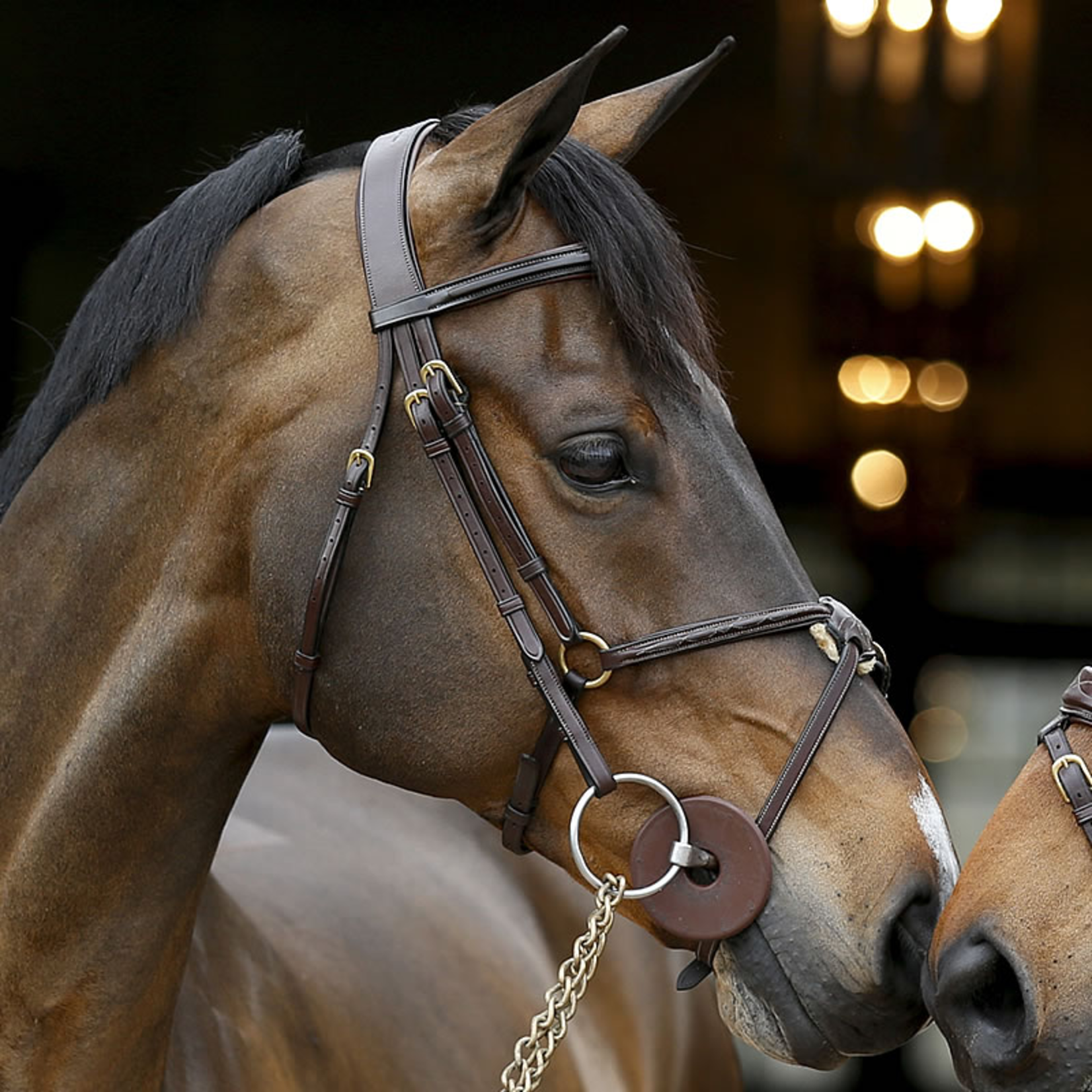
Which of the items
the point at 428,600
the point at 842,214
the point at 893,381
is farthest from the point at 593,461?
the point at 893,381

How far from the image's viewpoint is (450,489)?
65.1 inches

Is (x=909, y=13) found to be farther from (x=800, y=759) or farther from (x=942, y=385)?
(x=800, y=759)

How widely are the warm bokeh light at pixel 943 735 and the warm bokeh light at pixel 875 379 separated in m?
2.66

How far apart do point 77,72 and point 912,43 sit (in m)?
3.05

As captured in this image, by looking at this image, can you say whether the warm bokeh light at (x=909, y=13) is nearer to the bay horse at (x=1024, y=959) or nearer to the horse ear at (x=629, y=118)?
the horse ear at (x=629, y=118)

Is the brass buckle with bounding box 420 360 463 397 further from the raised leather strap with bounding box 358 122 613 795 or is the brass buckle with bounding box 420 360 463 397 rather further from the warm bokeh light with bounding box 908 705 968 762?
the warm bokeh light with bounding box 908 705 968 762

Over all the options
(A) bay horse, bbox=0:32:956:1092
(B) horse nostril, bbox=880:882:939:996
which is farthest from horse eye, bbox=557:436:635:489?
(B) horse nostril, bbox=880:882:939:996

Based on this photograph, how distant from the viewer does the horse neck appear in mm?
1720

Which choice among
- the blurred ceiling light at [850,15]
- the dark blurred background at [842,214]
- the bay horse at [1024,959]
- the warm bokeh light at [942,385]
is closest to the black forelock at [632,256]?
the bay horse at [1024,959]

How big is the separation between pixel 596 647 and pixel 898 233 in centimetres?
565

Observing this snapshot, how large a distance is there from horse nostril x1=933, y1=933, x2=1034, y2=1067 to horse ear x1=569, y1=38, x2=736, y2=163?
0.98 m

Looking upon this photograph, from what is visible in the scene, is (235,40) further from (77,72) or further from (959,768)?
(959,768)

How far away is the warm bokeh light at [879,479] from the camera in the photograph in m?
7.71

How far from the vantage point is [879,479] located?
7.89 metres
